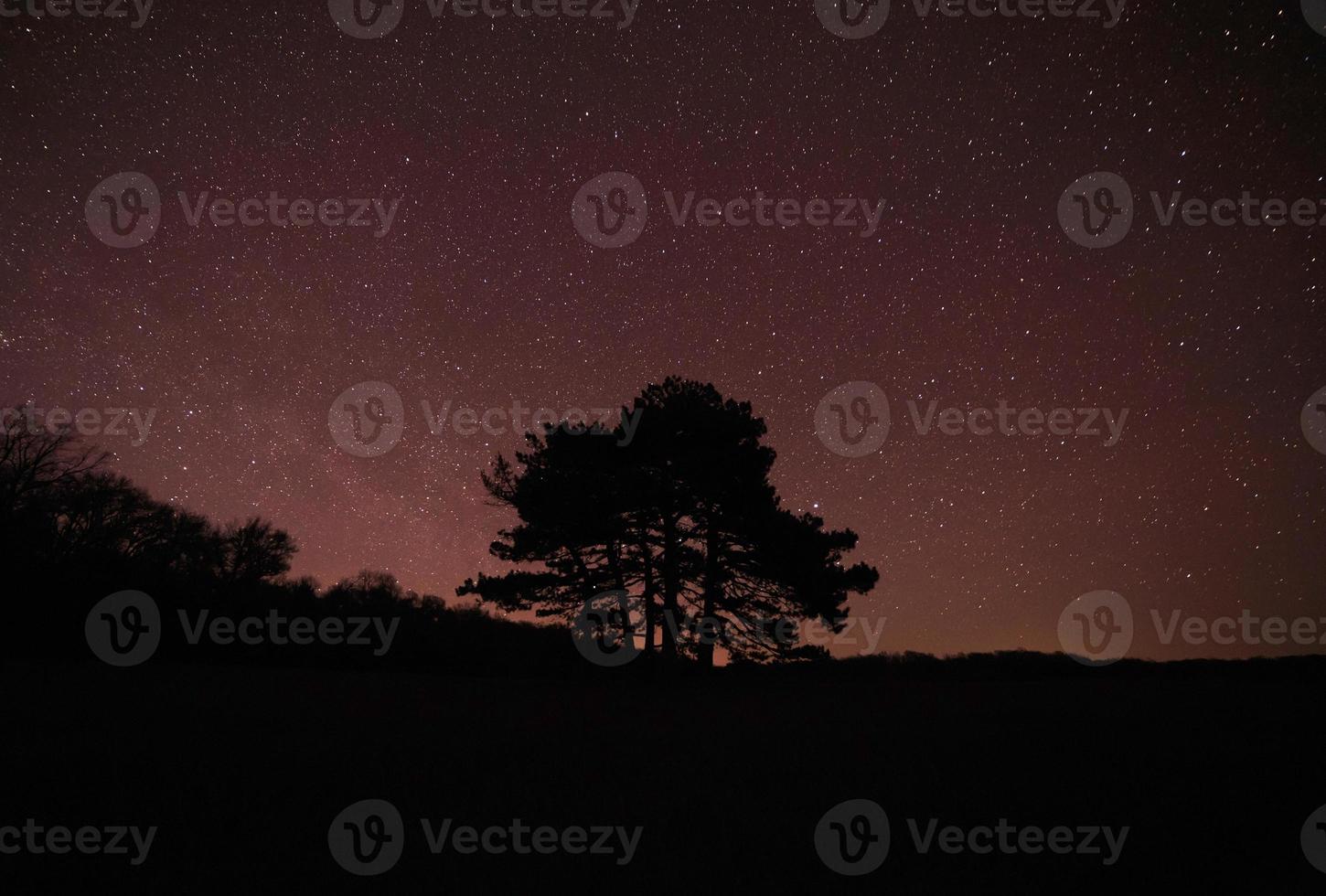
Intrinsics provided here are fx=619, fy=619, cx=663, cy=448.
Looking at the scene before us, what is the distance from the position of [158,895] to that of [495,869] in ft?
6.02

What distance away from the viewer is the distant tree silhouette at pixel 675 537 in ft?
57.3

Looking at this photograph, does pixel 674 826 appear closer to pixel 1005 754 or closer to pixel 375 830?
pixel 375 830

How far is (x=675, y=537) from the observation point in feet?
59.7

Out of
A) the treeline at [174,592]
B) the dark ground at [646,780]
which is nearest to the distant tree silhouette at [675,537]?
the treeline at [174,592]

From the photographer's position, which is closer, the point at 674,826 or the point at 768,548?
the point at 674,826

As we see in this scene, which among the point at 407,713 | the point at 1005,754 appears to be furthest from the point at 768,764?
the point at 407,713

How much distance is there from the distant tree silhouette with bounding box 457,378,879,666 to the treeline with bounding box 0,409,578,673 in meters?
3.01

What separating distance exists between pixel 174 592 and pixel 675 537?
13927 millimetres

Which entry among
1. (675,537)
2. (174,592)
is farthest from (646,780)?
(174,592)

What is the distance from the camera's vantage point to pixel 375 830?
14.9 feet

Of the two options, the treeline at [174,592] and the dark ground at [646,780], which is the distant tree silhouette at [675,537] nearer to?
the treeline at [174,592]

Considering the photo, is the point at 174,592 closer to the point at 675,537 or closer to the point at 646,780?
the point at 675,537

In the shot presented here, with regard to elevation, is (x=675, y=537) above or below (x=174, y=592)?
above

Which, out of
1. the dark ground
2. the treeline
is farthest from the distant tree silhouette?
the dark ground
